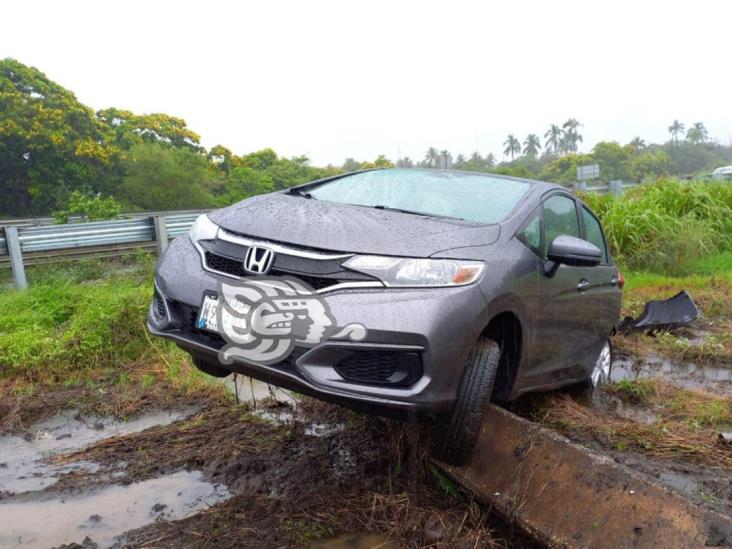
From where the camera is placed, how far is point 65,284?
255 inches

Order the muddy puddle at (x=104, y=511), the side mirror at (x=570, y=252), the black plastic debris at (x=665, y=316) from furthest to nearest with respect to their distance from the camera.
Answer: the black plastic debris at (x=665, y=316)
the side mirror at (x=570, y=252)
the muddy puddle at (x=104, y=511)

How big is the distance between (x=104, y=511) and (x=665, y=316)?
599 centimetres

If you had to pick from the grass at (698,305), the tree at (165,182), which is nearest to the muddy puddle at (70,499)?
the grass at (698,305)

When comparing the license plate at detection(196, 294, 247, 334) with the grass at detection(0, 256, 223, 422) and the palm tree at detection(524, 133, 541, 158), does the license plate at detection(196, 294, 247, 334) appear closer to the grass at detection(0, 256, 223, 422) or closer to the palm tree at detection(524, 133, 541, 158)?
the grass at detection(0, 256, 223, 422)

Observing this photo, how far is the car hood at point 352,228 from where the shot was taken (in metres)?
2.78

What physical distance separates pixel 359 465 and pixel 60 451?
180 centimetres

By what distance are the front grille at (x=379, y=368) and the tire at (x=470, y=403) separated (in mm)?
315

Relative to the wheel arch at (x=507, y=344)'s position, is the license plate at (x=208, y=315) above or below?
above

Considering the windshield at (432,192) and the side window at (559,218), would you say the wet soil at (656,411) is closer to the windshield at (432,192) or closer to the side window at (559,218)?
the side window at (559,218)

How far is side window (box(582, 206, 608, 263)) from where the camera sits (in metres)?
4.50

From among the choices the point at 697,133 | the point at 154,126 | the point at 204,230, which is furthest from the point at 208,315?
the point at 697,133

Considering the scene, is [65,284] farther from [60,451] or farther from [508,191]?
[508,191]

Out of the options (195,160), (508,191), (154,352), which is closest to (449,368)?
(508,191)

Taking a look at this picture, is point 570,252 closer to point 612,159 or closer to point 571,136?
point 612,159
